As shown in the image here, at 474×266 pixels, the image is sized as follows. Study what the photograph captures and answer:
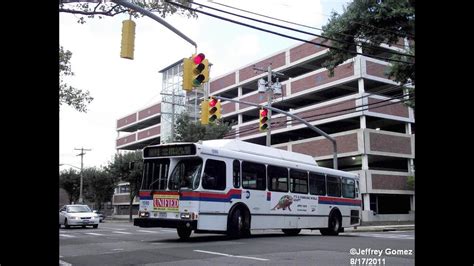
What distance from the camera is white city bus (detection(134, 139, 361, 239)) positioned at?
1502 centimetres

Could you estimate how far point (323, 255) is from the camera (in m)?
11.1

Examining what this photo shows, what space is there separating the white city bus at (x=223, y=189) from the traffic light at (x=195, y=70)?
87.3 inches

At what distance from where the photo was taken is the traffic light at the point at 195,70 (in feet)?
45.0

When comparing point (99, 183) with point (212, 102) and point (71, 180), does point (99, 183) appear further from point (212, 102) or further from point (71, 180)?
point (212, 102)

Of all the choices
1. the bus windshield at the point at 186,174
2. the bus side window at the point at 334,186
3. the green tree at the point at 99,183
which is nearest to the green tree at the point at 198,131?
the bus side window at the point at 334,186

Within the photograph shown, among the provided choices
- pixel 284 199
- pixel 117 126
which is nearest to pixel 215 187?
pixel 284 199

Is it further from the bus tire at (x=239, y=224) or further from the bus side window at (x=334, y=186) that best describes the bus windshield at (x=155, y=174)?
the bus side window at (x=334, y=186)

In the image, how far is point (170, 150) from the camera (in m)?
15.6

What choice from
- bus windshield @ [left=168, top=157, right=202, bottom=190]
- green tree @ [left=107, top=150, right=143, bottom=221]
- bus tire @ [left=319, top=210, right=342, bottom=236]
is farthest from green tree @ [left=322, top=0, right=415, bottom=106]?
green tree @ [left=107, top=150, right=143, bottom=221]

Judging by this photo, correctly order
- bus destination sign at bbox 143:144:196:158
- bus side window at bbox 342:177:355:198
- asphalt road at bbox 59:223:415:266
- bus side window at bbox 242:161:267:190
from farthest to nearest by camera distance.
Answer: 1. bus side window at bbox 342:177:355:198
2. bus side window at bbox 242:161:267:190
3. bus destination sign at bbox 143:144:196:158
4. asphalt road at bbox 59:223:415:266

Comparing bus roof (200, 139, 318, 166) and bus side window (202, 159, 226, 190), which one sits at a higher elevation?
bus roof (200, 139, 318, 166)

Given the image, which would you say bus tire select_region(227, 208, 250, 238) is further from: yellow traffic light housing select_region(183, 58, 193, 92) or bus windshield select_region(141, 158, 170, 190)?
yellow traffic light housing select_region(183, 58, 193, 92)

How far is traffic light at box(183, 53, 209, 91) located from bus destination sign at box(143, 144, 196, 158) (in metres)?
2.21
